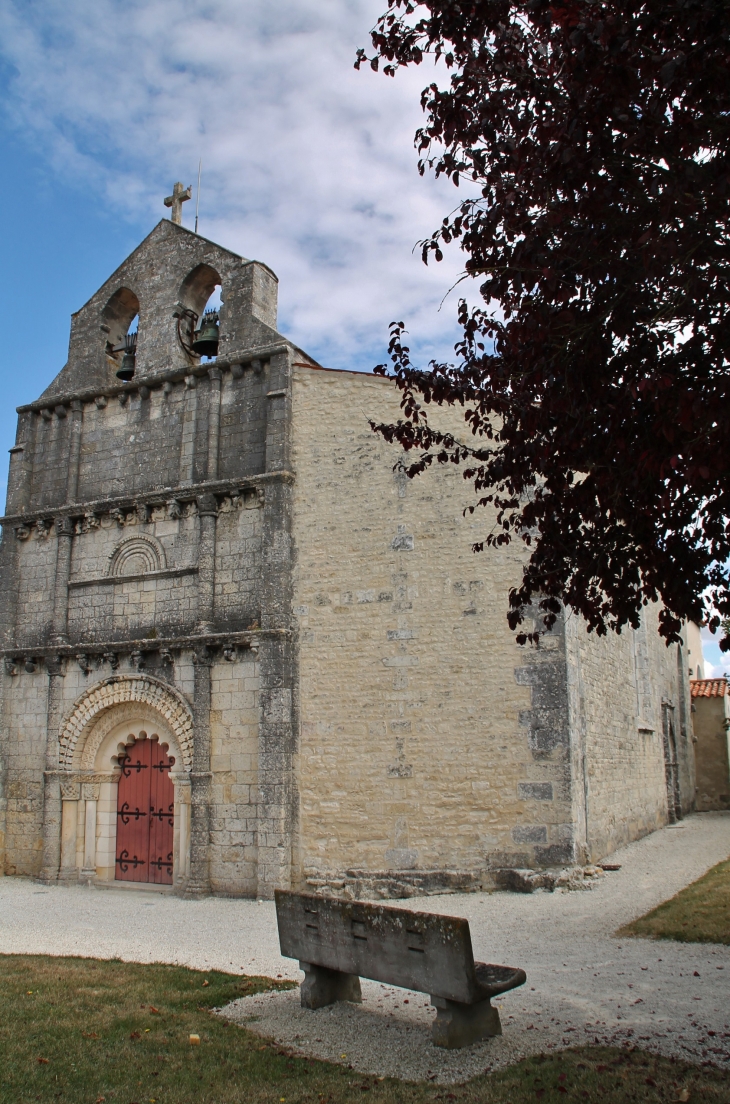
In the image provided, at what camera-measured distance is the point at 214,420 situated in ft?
38.1

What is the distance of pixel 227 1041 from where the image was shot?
4641 mm

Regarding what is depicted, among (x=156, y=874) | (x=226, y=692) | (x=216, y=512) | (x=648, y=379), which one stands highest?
(x=216, y=512)

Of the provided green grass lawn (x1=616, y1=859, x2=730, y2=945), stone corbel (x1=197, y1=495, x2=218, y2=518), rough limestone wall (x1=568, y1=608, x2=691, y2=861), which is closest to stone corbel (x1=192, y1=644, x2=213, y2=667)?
stone corbel (x1=197, y1=495, x2=218, y2=518)

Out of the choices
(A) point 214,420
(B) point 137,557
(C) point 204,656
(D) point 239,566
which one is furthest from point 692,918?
(A) point 214,420

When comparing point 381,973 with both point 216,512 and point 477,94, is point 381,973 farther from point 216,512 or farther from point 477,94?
point 216,512

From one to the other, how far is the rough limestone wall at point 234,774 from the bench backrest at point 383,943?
15.7 feet

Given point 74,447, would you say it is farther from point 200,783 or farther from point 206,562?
point 200,783

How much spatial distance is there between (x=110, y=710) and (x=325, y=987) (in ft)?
23.0

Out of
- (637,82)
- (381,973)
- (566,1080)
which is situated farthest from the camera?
(381,973)

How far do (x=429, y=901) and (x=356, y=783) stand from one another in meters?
1.53

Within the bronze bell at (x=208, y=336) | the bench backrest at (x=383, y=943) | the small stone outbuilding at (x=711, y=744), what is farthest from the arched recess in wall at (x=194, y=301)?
the small stone outbuilding at (x=711, y=744)

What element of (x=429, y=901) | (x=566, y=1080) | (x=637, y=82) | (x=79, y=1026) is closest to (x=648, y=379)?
(x=637, y=82)

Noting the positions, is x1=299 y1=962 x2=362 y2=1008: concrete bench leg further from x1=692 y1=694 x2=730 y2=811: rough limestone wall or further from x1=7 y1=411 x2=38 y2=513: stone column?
x1=692 y1=694 x2=730 y2=811: rough limestone wall

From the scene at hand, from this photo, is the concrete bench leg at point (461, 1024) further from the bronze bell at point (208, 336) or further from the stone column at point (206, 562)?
the bronze bell at point (208, 336)
